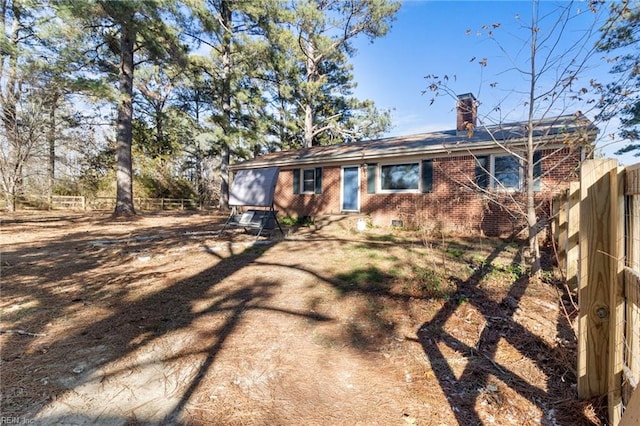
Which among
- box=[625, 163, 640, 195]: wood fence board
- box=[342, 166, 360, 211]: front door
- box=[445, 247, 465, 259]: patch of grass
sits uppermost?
box=[342, 166, 360, 211]: front door

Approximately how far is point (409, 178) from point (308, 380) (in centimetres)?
877

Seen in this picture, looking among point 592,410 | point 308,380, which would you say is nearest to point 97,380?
point 308,380

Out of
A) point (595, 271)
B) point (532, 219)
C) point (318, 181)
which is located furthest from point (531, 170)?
point (318, 181)

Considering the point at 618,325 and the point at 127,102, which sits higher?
the point at 127,102

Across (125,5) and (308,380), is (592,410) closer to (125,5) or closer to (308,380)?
(308,380)

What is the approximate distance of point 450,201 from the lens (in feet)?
30.0

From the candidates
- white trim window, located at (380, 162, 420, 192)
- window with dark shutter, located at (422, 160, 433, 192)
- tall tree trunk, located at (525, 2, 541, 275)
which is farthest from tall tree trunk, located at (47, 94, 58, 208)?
tall tree trunk, located at (525, 2, 541, 275)

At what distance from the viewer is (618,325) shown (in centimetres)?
158

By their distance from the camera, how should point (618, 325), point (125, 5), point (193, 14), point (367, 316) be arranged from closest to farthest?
point (618, 325) → point (367, 316) → point (125, 5) → point (193, 14)

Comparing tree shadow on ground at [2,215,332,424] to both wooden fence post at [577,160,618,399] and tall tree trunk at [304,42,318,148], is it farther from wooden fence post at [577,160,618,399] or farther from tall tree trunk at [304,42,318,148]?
tall tree trunk at [304,42,318,148]

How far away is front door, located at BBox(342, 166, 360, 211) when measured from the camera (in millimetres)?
11266

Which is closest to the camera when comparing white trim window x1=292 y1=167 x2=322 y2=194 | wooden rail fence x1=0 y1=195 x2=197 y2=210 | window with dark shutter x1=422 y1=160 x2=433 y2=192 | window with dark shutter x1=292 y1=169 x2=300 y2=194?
window with dark shutter x1=422 y1=160 x2=433 y2=192

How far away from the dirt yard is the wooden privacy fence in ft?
0.85

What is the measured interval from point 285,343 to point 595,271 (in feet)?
7.69
